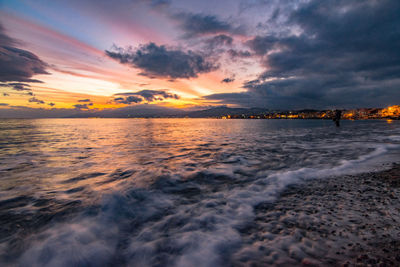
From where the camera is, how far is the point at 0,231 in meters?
4.37

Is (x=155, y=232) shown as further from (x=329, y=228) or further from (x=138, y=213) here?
Result: (x=329, y=228)

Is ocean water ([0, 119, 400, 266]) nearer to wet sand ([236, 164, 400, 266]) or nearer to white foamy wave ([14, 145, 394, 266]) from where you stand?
white foamy wave ([14, 145, 394, 266])

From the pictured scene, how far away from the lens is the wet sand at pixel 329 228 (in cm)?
310

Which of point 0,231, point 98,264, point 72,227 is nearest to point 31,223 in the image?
point 0,231

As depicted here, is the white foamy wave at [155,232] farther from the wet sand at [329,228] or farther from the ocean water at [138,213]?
the wet sand at [329,228]

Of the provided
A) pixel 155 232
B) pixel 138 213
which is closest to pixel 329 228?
pixel 155 232

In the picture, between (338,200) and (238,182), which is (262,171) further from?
(338,200)

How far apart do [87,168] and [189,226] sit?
351 inches

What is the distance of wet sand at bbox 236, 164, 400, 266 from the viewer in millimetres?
3100

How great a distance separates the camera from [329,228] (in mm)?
3846

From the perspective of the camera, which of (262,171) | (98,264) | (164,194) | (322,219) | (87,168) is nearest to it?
(98,264)

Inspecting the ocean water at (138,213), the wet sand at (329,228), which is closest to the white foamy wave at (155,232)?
the ocean water at (138,213)

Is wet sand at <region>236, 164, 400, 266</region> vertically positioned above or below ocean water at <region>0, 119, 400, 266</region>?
above

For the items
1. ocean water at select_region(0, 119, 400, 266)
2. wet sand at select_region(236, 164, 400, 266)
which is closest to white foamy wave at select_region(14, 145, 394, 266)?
ocean water at select_region(0, 119, 400, 266)
